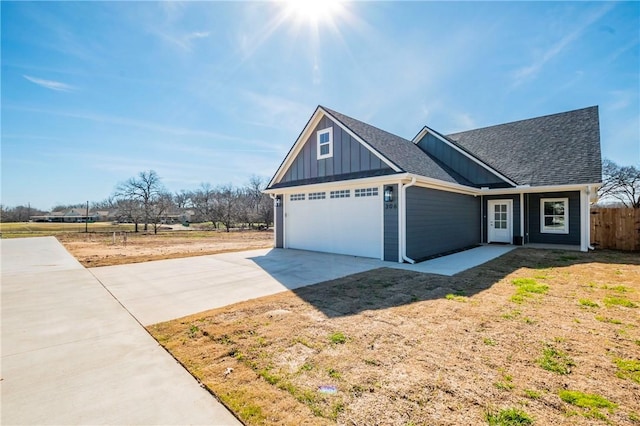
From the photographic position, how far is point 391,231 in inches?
358

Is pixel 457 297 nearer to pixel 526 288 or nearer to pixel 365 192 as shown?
pixel 526 288

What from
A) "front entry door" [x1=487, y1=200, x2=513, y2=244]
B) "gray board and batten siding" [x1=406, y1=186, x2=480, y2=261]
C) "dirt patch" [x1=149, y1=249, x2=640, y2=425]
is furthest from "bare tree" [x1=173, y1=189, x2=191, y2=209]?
A: "dirt patch" [x1=149, y1=249, x2=640, y2=425]

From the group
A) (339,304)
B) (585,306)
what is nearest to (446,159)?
(585,306)

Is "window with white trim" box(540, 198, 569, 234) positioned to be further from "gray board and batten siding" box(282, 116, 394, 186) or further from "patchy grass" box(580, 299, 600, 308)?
"patchy grass" box(580, 299, 600, 308)

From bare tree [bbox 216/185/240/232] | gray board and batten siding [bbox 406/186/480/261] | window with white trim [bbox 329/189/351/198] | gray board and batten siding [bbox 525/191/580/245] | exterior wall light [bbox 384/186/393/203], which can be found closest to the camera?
exterior wall light [bbox 384/186/393/203]

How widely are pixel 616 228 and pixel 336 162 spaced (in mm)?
11961

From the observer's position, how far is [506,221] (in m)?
13.5

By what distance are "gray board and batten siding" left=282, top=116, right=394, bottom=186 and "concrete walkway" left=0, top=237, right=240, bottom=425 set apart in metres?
7.83

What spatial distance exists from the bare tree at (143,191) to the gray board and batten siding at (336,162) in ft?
83.5

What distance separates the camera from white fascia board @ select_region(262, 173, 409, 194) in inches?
346

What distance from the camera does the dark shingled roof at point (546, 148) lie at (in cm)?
1181

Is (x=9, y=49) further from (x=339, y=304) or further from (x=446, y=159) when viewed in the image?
(x=446, y=159)

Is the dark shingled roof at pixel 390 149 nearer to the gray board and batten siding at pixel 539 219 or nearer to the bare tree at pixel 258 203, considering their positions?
the gray board and batten siding at pixel 539 219

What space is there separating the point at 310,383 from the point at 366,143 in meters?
8.48
